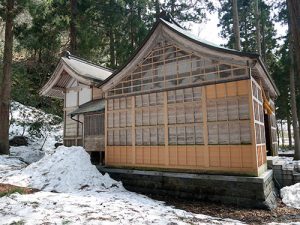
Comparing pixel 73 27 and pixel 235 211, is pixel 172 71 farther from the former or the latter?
pixel 73 27

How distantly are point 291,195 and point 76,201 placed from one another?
7433mm

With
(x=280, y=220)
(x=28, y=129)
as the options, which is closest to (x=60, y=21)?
(x=28, y=129)

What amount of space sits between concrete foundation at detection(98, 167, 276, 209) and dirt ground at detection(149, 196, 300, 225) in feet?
0.81

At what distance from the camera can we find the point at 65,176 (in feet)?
36.0

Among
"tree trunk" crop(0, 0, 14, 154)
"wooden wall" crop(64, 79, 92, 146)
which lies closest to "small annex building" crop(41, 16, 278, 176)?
"wooden wall" crop(64, 79, 92, 146)

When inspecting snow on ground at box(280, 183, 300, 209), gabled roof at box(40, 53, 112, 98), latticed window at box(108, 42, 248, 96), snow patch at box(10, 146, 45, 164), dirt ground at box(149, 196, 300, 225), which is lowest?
dirt ground at box(149, 196, 300, 225)

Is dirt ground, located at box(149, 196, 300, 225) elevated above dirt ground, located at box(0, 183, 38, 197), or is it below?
below

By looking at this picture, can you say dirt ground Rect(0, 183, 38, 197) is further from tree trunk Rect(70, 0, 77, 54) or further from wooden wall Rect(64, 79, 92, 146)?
tree trunk Rect(70, 0, 77, 54)

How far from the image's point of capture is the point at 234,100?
369 inches

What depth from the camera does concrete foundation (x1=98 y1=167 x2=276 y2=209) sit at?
338 inches

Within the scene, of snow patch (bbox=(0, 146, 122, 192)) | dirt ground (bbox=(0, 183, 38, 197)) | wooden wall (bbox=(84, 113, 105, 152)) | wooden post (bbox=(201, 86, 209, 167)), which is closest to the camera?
dirt ground (bbox=(0, 183, 38, 197))

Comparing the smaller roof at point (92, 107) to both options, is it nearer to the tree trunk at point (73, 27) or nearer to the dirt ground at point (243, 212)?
the dirt ground at point (243, 212)

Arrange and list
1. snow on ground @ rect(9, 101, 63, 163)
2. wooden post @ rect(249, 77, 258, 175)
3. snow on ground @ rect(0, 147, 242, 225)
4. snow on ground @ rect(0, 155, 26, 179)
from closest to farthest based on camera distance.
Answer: snow on ground @ rect(0, 147, 242, 225), wooden post @ rect(249, 77, 258, 175), snow on ground @ rect(0, 155, 26, 179), snow on ground @ rect(9, 101, 63, 163)

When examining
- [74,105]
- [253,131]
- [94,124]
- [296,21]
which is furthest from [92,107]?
[296,21]
